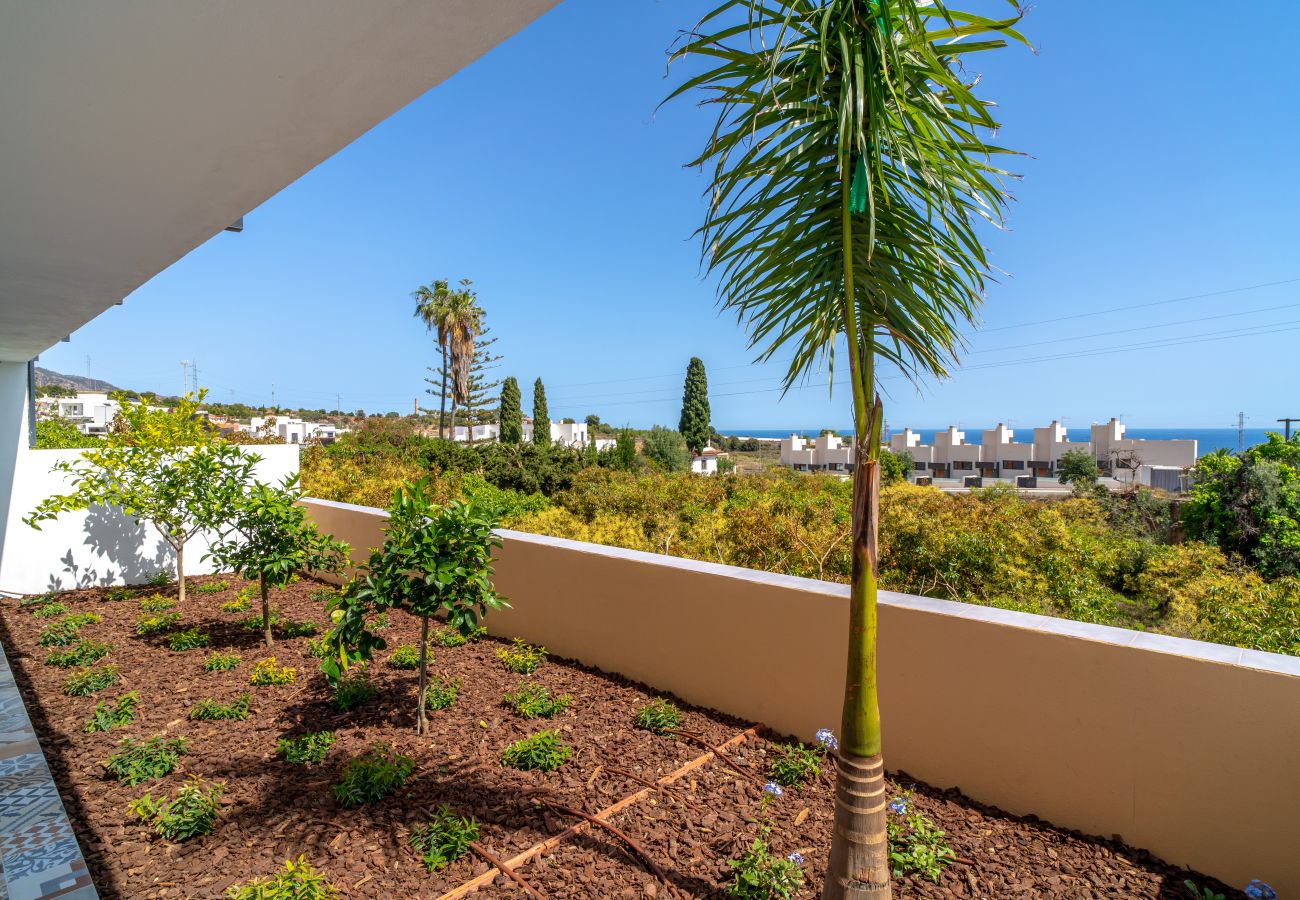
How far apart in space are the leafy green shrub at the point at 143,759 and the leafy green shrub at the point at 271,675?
2.23 ft

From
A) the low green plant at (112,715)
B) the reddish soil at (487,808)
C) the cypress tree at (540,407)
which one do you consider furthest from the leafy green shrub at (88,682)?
the cypress tree at (540,407)

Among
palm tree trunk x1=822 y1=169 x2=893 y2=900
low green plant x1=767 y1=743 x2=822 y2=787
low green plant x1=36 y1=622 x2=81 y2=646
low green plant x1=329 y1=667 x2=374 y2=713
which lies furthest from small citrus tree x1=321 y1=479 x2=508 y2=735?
low green plant x1=36 y1=622 x2=81 y2=646

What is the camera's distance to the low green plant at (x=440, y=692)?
3.13 metres

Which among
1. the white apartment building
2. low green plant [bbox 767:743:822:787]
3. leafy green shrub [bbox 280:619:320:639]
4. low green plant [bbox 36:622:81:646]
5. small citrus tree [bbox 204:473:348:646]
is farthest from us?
the white apartment building

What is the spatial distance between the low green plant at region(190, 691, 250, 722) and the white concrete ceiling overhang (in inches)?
90.1

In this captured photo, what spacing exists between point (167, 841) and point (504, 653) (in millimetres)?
1849

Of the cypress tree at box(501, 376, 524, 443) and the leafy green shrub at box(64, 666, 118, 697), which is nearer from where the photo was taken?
the leafy green shrub at box(64, 666, 118, 697)

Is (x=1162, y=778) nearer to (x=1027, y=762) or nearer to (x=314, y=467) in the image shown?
(x=1027, y=762)

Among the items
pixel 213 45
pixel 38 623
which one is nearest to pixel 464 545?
pixel 213 45

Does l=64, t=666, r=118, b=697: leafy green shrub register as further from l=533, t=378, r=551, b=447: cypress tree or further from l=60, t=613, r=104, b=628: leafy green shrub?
l=533, t=378, r=551, b=447: cypress tree

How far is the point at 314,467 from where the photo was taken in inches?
347

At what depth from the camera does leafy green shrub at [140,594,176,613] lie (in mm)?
4906

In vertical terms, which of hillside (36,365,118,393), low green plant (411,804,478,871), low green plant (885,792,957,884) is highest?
hillside (36,365,118,393)

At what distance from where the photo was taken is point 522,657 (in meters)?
3.69
